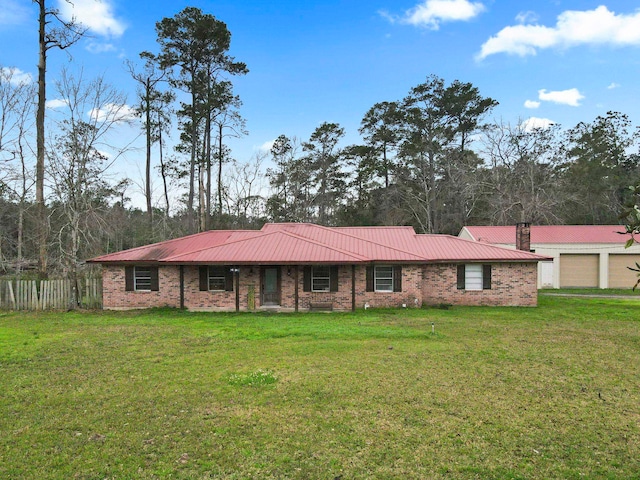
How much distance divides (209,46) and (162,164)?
30.2 ft

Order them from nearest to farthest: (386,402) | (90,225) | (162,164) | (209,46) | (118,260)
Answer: (386,402) < (118,260) < (90,225) < (209,46) < (162,164)

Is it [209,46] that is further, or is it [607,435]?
[209,46]

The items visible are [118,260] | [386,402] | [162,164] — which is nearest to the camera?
[386,402]

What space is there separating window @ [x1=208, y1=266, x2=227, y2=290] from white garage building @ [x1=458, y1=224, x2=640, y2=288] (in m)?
16.1

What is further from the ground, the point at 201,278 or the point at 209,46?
the point at 209,46

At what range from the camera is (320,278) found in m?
17.0

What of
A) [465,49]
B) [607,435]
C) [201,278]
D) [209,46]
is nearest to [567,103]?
[465,49]

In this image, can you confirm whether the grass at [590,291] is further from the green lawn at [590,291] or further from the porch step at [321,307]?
the porch step at [321,307]

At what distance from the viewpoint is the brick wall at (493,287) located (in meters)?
17.7

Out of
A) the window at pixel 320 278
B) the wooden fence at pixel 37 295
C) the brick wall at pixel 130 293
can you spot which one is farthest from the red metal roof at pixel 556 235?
the wooden fence at pixel 37 295

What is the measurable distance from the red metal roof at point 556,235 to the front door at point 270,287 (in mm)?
14279

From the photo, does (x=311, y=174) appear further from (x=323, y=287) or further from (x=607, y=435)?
(x=607, y=435)

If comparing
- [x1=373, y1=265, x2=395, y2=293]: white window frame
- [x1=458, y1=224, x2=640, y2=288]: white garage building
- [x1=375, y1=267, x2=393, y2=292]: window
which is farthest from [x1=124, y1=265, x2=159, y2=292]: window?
[x1=458, y1=224, x2=640, y2=288]: white garage building

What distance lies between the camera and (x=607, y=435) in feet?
17.6
